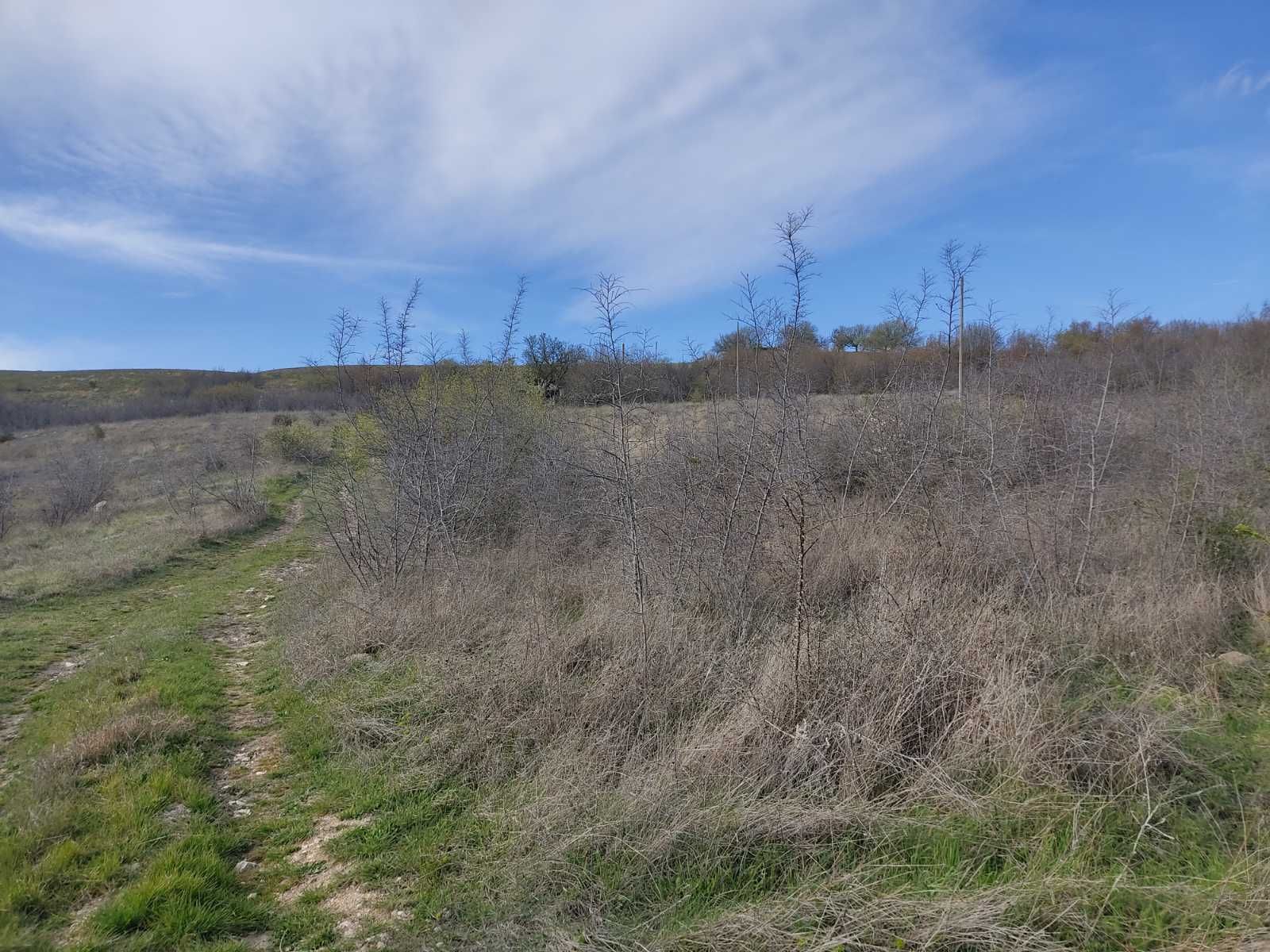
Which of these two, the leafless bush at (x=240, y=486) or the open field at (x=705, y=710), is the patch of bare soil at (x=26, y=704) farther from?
the leafless bush at (x=240, y=486)

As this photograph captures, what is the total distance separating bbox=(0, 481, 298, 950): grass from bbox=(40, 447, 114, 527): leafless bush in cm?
1666

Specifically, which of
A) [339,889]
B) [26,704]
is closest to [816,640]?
[339,889]

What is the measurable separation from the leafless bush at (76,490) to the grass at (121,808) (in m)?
16.7

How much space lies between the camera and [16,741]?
195 inches

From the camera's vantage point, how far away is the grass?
2865 millimetres

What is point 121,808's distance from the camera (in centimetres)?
367

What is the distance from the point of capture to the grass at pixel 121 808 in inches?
113

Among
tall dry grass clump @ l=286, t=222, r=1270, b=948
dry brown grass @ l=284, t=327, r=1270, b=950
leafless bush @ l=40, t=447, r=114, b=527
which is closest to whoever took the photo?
dry brown grass @ l=284, t=327, r=1270, b=950

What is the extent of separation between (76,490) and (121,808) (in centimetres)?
2294

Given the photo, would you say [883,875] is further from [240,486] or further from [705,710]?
[240,486]

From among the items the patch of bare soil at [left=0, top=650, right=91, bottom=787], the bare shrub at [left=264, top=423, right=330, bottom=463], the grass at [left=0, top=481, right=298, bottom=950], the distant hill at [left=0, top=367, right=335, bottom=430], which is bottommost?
the patch of bare soil at [left=0, top=650, right=91, bottom=787]

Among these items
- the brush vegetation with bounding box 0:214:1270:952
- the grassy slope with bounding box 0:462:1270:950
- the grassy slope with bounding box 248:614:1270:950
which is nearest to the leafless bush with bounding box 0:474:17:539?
the brush vegetation with bounding box 0:214:1270:952

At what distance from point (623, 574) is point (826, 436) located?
5257 millimetres

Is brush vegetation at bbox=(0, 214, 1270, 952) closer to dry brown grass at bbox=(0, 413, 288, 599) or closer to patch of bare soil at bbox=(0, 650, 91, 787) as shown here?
patch of bare soil at bbox=(0, 650, 91, 787)
